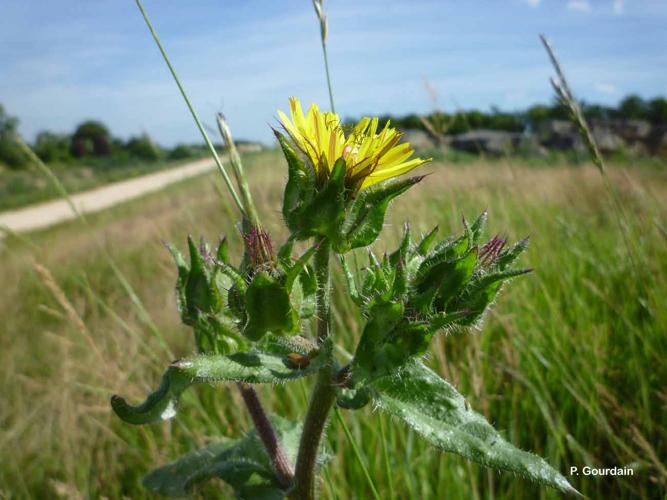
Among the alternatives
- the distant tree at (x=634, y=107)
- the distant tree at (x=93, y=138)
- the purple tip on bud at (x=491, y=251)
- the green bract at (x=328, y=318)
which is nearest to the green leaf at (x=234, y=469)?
the green bract at (x=328, y=318)

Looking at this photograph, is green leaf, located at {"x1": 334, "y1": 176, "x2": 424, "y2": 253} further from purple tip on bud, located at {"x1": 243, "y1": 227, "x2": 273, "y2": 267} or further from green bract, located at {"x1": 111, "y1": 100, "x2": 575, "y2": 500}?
purple tip on bud, located at {"x1": 243, "y1": 227, "x2": 273, "y2": 267}

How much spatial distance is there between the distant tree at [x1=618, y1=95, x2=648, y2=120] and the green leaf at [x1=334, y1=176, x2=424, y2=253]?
1646 inches

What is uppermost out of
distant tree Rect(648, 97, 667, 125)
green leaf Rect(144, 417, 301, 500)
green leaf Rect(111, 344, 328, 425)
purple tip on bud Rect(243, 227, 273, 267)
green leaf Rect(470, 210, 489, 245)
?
purple tip on bud Rect(243, 227, 273, 267)

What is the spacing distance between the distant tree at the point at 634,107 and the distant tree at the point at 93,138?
46229 mm

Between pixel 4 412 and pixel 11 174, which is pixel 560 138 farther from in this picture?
pixel 11 174

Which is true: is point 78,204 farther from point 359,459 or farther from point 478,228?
point 478,228

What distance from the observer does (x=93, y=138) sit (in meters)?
59.8

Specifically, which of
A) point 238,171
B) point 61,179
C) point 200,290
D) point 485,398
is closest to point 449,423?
point 200,290

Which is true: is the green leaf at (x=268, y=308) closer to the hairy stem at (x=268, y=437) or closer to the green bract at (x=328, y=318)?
the green bract at (x=328, y=318)

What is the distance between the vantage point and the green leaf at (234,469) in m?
1.50

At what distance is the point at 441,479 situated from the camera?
6.10ft

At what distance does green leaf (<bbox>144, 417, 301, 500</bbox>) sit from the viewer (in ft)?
4.93

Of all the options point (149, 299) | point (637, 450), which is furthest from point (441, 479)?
point (149, 299)

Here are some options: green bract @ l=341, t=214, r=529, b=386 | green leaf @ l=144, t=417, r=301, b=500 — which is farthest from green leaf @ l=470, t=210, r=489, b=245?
green leaf @ l=144, t=417, r=301, b=500
